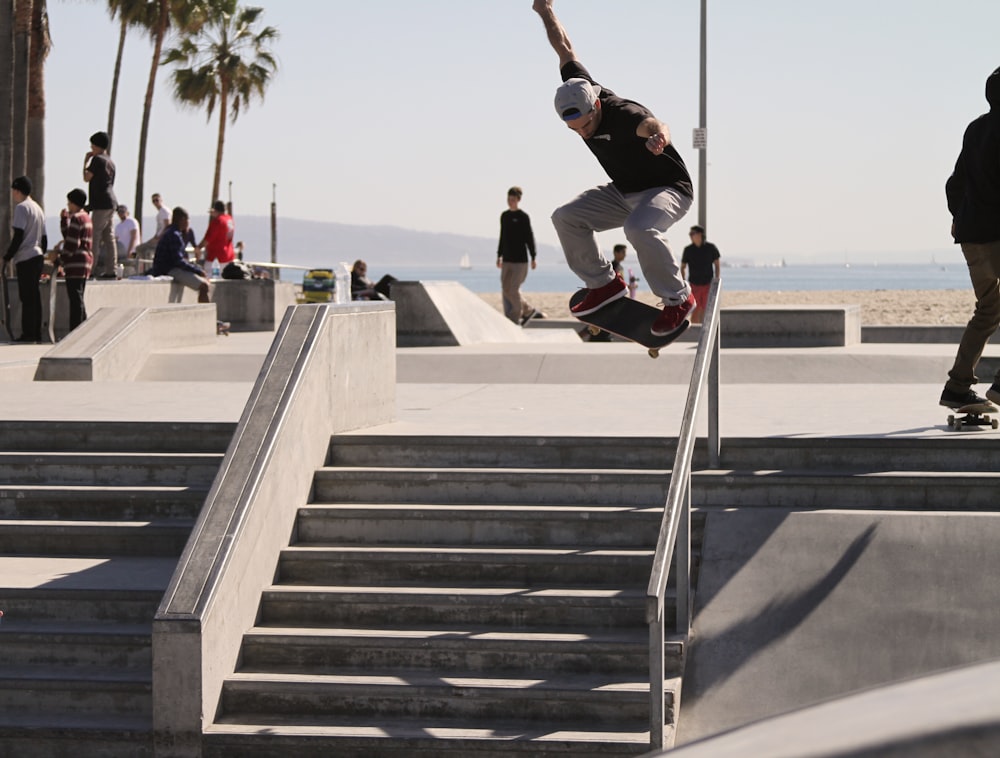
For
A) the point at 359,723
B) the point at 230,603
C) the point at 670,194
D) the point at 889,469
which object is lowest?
the point at 359,723

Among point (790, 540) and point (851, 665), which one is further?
point (790, 540)

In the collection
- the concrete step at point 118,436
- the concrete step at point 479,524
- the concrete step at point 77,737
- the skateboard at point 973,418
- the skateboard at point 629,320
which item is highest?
the skateboard at point 629,320

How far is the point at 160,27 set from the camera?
142 ft

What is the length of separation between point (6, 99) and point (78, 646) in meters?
13.7

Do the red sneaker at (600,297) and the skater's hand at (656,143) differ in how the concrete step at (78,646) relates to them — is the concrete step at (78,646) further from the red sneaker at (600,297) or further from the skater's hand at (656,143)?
the skater's hand at (656,143)

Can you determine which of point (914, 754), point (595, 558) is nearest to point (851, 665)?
point (595, 558)

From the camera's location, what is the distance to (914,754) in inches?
53.2

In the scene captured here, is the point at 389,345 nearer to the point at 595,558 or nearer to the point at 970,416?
the point at 595,558

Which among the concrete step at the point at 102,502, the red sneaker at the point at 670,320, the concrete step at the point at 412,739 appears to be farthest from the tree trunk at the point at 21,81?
the concrete step at the point at 412,739

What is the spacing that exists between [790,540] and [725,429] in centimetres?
120

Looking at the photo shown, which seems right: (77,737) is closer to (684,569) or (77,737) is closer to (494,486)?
(494,486)

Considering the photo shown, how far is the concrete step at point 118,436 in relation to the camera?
8156 millimetres

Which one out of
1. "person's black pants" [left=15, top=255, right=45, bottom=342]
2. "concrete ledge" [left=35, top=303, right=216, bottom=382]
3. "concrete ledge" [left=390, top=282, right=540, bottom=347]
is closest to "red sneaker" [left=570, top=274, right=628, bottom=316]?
"concrete ledge" [left=35, top=303, right=216, bottom=382]

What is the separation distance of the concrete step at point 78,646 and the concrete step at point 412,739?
0.59m
